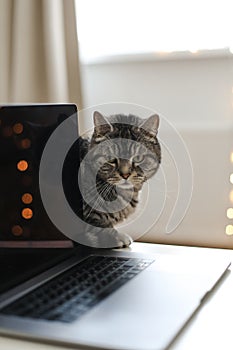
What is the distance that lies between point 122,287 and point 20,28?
2.76ft

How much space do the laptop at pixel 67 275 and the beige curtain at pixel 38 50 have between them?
0.36 metres

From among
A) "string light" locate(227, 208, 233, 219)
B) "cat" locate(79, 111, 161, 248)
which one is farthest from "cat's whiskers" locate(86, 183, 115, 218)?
"string light" locate(227, 208, 233, 219)

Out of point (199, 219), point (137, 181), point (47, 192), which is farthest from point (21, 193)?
point (199, 219)

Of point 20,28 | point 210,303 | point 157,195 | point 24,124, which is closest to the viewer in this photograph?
point 210,303

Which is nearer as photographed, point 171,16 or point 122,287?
point 122,287

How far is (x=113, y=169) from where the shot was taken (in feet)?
3.72

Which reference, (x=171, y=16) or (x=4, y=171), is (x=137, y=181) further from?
(x=171, y=16)

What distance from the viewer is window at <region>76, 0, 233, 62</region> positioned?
52.6 inches

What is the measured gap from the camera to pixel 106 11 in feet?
4.70

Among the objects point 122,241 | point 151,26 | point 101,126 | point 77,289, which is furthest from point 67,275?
point 151,26

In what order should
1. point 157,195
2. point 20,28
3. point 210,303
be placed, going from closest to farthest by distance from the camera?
point 210,303 < point 157,195 < point 20,28

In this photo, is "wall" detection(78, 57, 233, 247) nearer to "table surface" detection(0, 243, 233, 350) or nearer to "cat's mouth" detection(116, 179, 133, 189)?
"cat's mouth" detection(116, 179, 133, 189)

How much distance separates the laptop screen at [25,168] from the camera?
1.10 m

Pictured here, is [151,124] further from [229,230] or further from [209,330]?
[209,330]
